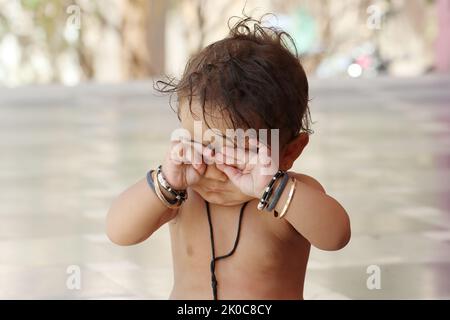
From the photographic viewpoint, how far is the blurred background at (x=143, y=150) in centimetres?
303

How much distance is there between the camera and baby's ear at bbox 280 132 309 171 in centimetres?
199

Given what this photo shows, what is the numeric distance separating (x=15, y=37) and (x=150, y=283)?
11252 millimetres

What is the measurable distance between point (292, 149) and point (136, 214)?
0.31m

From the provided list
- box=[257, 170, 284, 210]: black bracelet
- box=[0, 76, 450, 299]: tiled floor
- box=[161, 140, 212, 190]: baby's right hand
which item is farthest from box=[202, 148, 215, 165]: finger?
box=[0, 76, 450, 299]: tiled floor

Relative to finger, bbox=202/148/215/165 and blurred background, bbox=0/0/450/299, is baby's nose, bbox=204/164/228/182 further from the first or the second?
blurred background, bbox=0/0/450/299

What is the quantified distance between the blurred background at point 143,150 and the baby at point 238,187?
32 centimetres

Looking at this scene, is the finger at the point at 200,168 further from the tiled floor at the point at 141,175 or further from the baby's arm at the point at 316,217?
the tiled floor at the point at 141,175

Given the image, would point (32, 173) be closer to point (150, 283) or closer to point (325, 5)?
point (150, 283)

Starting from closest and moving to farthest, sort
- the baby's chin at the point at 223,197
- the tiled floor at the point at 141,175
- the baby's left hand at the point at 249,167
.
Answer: the baby's left hand at the point at 249,167, the baby's chin at the point at 223,197, the tiled floor at the point at 141,175

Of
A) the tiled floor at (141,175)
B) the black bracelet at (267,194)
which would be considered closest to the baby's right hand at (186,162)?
the black bracelet at (267,194)

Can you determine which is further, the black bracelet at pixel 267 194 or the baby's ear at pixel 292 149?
the baby's ear at pixel 292 149

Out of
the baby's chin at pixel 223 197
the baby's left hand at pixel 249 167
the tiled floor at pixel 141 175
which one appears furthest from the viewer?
the tiled floor at pixel 141 175

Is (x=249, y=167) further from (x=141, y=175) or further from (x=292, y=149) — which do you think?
(x=141, y=175)
